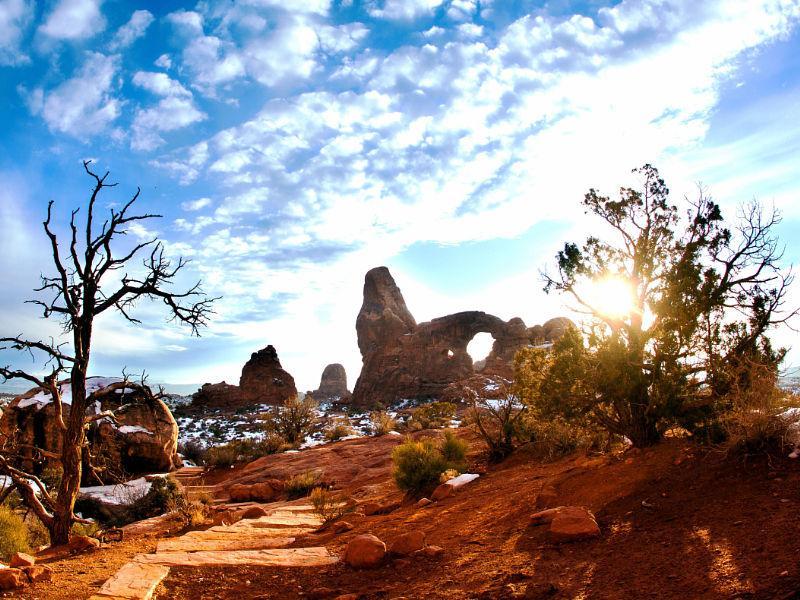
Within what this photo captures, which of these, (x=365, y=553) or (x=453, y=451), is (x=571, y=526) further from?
(x=453, y=451)

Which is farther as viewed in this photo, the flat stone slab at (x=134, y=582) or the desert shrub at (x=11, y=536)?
the desert shrub at (x=11, y=536)

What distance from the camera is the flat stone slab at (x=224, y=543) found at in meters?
6.27

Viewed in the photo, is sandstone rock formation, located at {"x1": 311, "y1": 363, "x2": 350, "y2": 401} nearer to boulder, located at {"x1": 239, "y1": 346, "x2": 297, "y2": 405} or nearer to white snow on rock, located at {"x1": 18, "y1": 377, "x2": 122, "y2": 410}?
boulder, located at {"x1": 239, "y1": 346, "x2": 297, "y2": 405}

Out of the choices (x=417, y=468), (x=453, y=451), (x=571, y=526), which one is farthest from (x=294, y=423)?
(x=571, y=526)

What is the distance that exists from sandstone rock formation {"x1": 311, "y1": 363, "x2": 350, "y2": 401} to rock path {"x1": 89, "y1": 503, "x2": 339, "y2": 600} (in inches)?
3241

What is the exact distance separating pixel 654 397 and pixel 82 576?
7.84 meters

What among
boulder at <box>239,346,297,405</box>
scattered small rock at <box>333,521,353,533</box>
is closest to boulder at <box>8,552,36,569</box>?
scattered small rock at <box>333,521,353,533</box>

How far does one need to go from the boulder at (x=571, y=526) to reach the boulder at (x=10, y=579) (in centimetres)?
503

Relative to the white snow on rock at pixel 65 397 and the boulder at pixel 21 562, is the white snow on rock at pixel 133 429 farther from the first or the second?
the boulder at pixel 21 562

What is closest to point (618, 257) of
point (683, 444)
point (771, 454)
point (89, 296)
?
point (683, 444)

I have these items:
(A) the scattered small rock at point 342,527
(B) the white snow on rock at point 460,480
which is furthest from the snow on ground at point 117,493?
(B) the white snow on rock at point 460,480

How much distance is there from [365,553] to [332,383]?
91084 millimetres

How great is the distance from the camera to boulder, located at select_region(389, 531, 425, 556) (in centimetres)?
540

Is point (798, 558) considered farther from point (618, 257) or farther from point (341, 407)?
point (341, 407)
